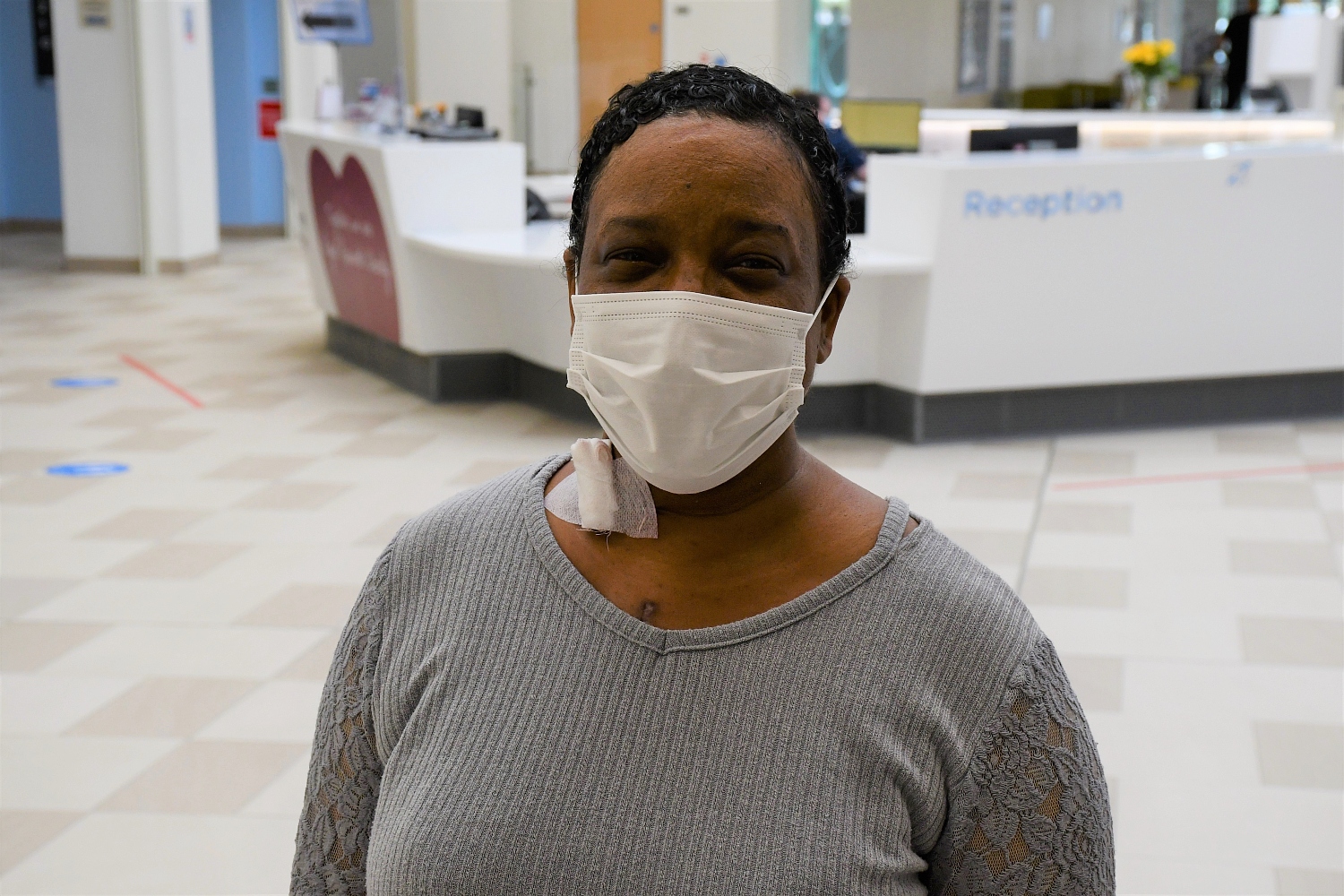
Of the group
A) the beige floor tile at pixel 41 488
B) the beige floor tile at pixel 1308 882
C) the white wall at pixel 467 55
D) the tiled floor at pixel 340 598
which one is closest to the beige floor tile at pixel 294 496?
the tiled floor at pixel 340 598

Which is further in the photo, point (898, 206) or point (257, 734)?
point (898, 206)

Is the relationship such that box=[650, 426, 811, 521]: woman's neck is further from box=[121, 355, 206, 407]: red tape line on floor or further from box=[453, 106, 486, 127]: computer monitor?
box=[453, 106, 486, 127]: computer monitor

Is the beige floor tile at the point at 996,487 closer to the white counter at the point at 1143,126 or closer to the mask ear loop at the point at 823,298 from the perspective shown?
the mask ear loop at the point at 823,298

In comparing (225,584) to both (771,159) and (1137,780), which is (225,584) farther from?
(771,159)

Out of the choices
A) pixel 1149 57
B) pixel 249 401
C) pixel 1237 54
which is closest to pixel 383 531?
pixel 249 401

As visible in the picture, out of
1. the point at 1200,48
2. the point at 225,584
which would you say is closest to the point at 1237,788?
the point at 225,584

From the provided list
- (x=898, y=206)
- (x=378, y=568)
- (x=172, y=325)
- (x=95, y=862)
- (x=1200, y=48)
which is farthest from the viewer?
(x=1200, y=48)

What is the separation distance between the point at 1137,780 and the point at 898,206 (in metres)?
3.50

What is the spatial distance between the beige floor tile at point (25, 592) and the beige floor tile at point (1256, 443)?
15.0 feet

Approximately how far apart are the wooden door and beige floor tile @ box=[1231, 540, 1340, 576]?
413 inches

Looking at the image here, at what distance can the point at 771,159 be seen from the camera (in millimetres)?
1098

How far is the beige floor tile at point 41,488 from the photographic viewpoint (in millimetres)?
5453

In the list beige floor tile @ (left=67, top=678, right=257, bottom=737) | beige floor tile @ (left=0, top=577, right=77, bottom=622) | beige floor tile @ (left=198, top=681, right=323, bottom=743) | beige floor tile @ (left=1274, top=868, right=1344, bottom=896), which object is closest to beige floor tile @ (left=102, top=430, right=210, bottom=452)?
beige floor tile @ (left=0, top=577, right=77, bottom=622)

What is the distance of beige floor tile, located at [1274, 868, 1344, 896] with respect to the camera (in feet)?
8.92
